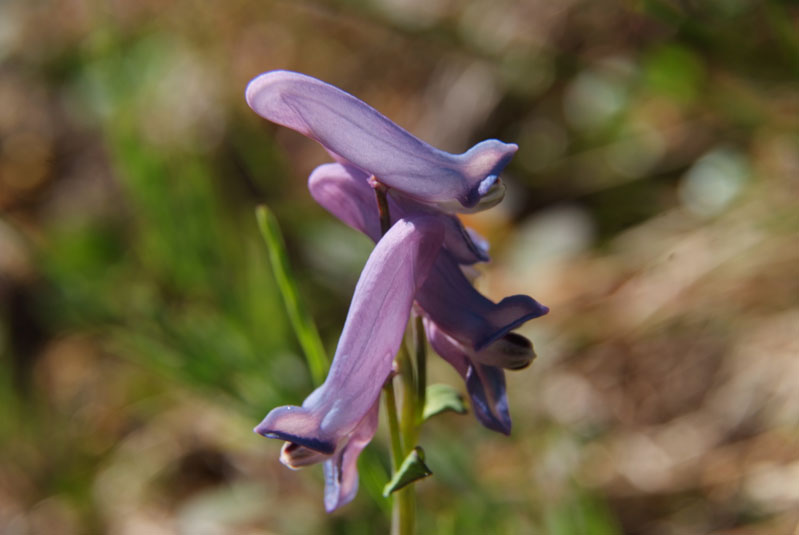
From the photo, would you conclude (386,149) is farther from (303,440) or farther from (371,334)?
(303,440)

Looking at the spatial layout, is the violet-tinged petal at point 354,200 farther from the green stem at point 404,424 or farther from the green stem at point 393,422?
the green stem at point 393,422

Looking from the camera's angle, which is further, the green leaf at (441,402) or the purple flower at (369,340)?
the green leaf at (441,402)

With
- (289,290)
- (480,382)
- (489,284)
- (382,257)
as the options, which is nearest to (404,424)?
(480,382)

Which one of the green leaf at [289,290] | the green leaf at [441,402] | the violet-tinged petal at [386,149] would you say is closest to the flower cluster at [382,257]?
the violet-tinged petal at [386,149]

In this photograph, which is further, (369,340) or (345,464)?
(345,464)

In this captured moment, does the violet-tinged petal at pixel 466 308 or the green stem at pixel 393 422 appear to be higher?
the violet-tinged petal at pixel 466 308

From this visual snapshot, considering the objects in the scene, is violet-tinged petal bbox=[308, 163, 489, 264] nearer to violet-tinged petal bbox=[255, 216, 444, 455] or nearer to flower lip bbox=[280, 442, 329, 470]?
violet-tinged petal bbox=[255, 216, 444, 455]
